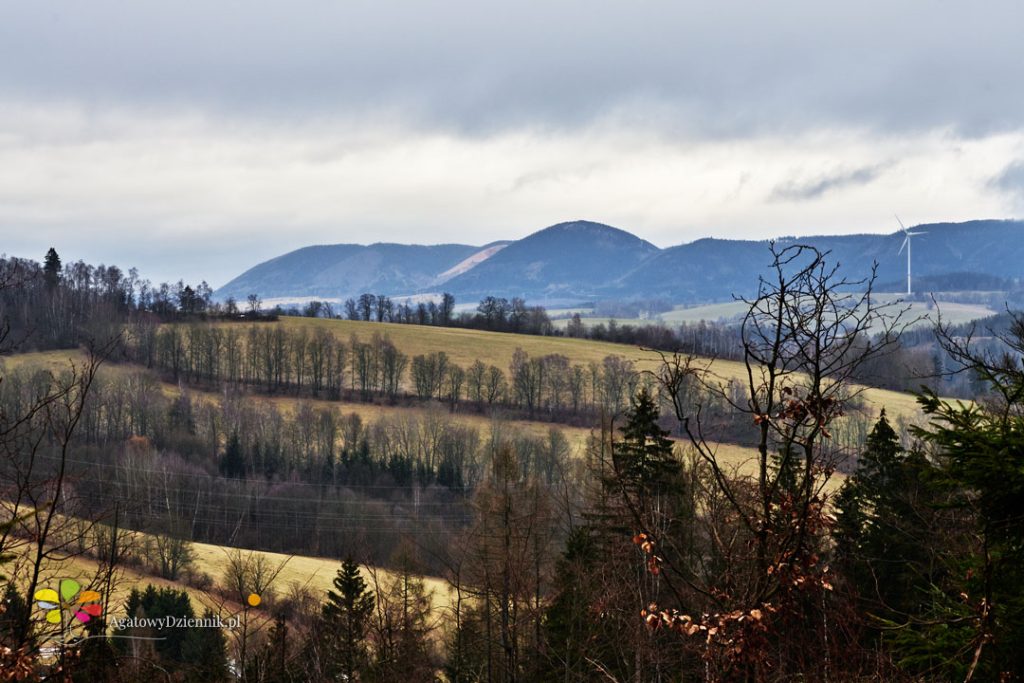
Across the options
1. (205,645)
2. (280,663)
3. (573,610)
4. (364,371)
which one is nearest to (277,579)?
(205,645)

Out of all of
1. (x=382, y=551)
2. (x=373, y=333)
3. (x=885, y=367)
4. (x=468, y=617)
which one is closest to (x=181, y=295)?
(x=373, y=333)

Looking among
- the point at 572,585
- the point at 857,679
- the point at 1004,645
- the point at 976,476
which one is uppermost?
the point at 976,476

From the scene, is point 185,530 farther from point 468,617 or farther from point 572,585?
point 572,585

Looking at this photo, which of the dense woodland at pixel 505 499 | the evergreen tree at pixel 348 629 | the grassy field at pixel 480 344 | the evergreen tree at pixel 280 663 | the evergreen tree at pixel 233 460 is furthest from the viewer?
the grassy field at pixel 480 344

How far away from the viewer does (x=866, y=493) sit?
2631 centimetres

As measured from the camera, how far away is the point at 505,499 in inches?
965

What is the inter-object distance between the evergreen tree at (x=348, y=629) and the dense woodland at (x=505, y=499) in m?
0.22

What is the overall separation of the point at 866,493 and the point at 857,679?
18547 mm

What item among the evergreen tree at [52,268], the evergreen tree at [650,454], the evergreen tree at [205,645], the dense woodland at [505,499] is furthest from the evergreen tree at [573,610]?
the evergreen tree at [52,268]

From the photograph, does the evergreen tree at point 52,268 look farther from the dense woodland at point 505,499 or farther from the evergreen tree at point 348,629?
the evergreen tree at point 348,629

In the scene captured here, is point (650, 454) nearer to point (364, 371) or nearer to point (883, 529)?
point (883, 529)

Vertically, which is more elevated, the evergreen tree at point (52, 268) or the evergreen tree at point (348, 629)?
the evergreen tree at point (52, 268)

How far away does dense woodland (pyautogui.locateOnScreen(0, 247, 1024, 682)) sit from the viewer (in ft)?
23.9

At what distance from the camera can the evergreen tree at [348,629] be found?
31969 millimetres
